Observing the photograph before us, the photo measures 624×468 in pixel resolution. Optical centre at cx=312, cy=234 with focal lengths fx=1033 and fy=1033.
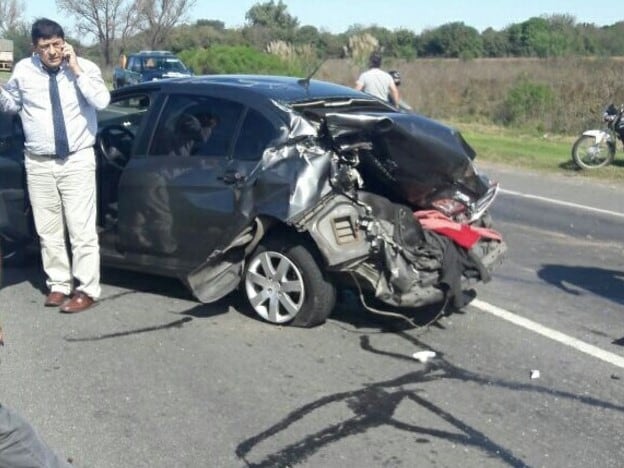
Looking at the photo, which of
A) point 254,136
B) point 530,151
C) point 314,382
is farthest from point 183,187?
point 530,151

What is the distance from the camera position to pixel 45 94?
6863mm

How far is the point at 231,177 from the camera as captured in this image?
6922mm

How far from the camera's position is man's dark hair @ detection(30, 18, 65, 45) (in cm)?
670

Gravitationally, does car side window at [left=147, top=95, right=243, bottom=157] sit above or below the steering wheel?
above

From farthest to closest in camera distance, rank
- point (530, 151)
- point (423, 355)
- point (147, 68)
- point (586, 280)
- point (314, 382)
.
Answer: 1. point (147, 68)
2. point (530, 151)
3. point (586, 280)
4. point (423, 355)
5. point (314, 382)

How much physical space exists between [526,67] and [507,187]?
17417 mm

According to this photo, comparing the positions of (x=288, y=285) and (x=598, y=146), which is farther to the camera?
(x=598, y=146)

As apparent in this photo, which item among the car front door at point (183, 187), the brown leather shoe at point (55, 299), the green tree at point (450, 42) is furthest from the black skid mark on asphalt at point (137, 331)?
the green tree at point (450, 42)

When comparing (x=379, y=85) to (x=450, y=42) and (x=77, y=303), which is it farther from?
(x=450, y=42)

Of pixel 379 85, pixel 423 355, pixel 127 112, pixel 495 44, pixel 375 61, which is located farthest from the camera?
pixel 495 44

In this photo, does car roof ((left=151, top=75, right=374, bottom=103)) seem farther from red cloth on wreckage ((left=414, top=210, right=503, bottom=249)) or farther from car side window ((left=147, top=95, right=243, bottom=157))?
red cloth on wreckage ((left=414, top=210, right=503, bottom=249))

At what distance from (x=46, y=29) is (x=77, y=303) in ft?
6.18

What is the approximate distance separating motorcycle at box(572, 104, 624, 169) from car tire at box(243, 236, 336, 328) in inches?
477

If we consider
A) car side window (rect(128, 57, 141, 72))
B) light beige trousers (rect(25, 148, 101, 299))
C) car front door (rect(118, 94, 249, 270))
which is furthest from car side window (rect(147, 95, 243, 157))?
car side window (rect(128, 57, 141, 72))
